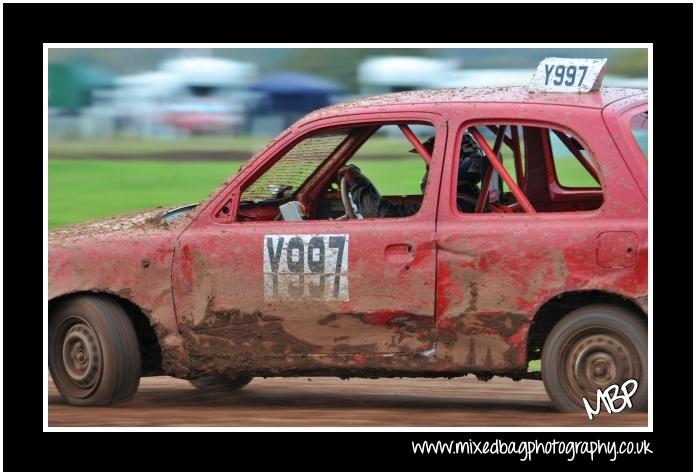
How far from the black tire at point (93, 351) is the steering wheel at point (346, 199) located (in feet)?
4.41

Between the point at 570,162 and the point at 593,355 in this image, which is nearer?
the point at 593,355

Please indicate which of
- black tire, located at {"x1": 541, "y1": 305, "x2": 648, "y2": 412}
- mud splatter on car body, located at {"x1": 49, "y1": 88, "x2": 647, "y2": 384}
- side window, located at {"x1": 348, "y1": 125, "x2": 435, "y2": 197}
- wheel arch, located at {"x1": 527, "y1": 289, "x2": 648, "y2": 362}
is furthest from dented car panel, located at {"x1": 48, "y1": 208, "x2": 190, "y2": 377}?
side window, located at {"x1": 348, "y1": 125, "x2": 435, "y2": 197}

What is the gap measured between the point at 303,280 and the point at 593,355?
151 cm

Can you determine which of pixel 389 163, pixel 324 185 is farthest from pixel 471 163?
pixel 389 163

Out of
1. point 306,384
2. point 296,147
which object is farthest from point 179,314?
point 306,384

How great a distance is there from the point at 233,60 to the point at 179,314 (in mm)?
16019

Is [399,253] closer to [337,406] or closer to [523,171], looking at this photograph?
[337,406]

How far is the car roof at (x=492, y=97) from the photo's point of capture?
6.45m

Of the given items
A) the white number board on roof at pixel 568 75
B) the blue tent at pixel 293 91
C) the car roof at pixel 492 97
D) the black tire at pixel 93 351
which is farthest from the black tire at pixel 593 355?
the blue tent at pixel 293 91

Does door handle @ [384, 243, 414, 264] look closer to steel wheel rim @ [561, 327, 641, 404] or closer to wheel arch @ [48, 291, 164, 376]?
steel wheel rim @ [561, 327, 641, 404]

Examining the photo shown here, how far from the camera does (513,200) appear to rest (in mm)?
7344

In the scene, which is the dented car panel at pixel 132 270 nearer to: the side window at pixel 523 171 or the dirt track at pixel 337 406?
the dirt track at pixel 337 406

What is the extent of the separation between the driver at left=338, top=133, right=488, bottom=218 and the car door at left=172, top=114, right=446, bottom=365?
0.34 metres

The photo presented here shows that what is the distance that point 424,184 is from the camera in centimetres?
670
